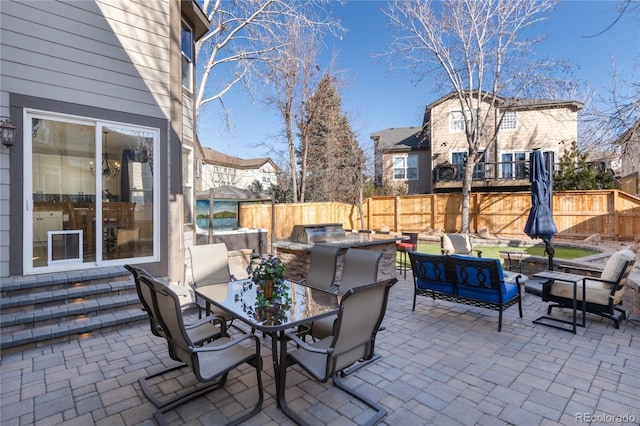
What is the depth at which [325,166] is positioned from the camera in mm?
17953

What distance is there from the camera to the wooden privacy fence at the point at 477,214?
41.4 ft

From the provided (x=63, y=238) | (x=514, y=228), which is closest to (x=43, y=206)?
(x=63, y=238)

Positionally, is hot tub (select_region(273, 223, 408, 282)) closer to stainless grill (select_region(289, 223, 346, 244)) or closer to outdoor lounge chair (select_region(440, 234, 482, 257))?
stainless grill (select_region(289, 223, 346, 244))

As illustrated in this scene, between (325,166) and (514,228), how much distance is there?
983 cm

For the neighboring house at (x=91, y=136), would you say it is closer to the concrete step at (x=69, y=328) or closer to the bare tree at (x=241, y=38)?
the concrete step at (x=69, y=328)

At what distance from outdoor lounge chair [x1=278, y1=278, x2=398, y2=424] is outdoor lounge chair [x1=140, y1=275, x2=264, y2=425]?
33 cm

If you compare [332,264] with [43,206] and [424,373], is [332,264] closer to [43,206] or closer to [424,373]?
[424,373]

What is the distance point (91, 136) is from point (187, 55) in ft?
9.77

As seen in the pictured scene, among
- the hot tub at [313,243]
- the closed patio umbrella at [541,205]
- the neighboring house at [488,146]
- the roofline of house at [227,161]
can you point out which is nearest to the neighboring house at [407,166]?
the neighboring house at [488,146]

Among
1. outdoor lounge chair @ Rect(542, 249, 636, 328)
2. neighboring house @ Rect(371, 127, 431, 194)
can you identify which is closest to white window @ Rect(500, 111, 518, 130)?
neighboring house @ Rect(371, 127, 431, 194)

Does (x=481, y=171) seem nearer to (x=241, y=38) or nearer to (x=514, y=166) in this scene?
(x=514, y=166)

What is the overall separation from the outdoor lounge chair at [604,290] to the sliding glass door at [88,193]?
6.47m

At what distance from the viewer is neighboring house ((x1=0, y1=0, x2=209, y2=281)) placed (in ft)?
14.5

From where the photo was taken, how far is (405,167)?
69.1ft
